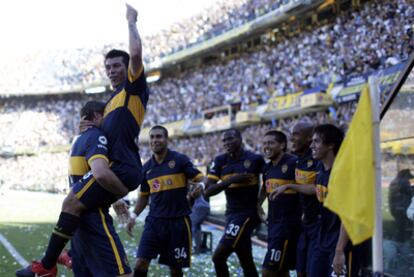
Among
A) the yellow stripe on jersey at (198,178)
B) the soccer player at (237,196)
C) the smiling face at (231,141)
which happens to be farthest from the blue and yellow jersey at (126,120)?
the smiling face at (231,141)

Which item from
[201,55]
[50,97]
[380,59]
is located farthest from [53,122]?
[380,59]

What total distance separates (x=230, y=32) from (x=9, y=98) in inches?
1245

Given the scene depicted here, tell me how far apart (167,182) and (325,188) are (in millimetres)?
2407

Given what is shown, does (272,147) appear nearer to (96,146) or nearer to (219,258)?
(219,258)

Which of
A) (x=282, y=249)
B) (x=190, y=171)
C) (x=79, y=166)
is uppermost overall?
(x=79, y=166)

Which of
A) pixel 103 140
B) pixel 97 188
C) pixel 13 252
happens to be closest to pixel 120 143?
pixel 103 140

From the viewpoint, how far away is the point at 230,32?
34219 millimetres

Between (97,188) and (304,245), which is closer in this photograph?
(97,188)

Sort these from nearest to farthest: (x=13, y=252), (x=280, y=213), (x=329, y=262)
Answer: (x=329, y=262)
(x=280, y=213)
(x=13, y=252)

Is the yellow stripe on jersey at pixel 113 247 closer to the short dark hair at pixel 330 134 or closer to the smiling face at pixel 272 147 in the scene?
the short dark hair at pixel 330 134

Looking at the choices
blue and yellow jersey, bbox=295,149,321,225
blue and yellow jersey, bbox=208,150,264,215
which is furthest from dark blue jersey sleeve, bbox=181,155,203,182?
blue and yellow jersey, bbox=295,149,321,225

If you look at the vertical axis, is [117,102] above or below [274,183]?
above

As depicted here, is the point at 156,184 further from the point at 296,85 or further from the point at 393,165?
the point at 296,85

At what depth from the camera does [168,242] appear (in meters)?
6.48
